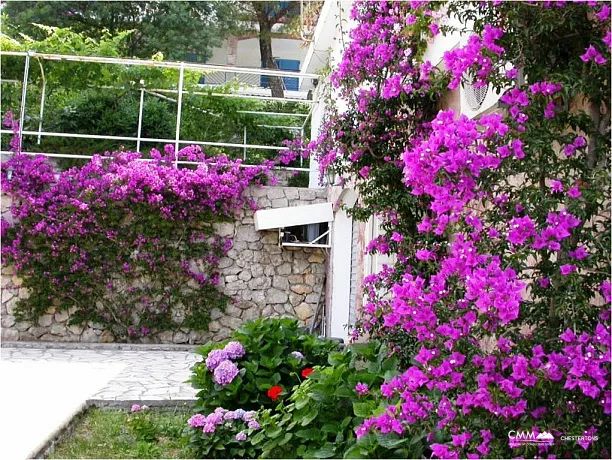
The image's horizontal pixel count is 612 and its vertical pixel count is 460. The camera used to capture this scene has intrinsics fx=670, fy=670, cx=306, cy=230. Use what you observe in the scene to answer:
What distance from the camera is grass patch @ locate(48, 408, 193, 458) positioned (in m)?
5.25

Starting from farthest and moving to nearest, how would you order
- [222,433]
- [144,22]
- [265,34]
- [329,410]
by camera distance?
[265,34]
[144,22]
[222,433]
[329,410]

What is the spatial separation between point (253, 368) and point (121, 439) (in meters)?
1.25

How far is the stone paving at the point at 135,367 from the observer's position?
284 inches

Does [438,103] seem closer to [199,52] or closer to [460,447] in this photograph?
[460,447]

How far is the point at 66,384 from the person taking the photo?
7875 millimetres

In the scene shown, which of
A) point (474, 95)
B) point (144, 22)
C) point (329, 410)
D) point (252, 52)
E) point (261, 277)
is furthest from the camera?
point (252, 52)

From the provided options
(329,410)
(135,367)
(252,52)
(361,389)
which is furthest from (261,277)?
(252,52)

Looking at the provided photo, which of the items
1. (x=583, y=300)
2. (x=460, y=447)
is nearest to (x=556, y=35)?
(x=583, y=300)

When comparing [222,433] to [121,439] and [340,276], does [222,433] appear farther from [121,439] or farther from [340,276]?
[340,276]

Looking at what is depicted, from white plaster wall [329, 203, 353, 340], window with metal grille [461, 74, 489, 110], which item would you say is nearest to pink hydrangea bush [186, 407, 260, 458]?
window with metal grille [461, 74, 489, 110]

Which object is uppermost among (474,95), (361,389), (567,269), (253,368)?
(474,95)

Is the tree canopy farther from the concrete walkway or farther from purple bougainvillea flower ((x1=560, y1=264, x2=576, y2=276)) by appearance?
purple bougainvillea flower ((x1=560, y1=264, x2=576, y2=276))

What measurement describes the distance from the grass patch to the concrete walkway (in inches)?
7.0

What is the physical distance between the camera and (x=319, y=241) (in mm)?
11938
